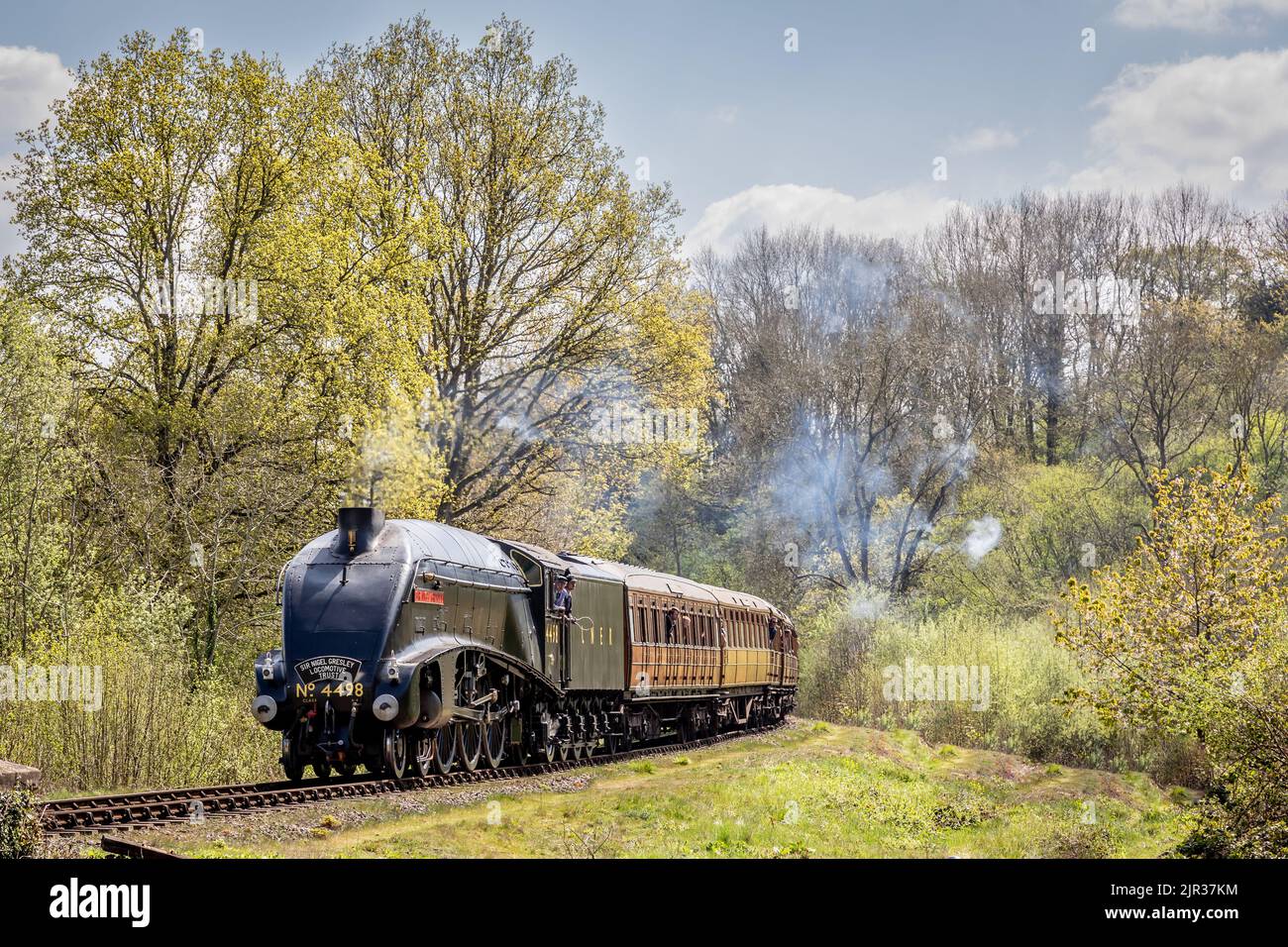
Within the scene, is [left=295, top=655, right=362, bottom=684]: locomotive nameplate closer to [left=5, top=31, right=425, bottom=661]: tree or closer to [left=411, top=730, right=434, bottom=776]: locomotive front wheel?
[left=411, top=730, right=434, bottom=776]: locomotive front wheel

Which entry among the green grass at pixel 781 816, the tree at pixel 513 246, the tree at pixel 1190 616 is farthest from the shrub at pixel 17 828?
the tree at pixel 513 246

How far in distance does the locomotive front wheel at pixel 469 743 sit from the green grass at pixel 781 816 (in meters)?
1.67

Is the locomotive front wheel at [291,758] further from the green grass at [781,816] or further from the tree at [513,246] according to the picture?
the tree at [513,246]

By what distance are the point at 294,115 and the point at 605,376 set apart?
1123 centimetres

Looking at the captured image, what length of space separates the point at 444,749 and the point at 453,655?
5.96 ft

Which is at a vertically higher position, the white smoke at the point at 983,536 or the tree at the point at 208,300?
the tree at the point at 208,300

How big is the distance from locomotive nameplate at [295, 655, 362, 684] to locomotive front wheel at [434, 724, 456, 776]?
2058 mm

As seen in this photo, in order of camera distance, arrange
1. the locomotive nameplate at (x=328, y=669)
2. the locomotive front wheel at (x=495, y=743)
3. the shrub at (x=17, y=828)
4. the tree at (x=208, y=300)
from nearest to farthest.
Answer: the shrub at (x=17, y=828), the locomotive nameplate at (x=328, y=669), the locomotive front wheel at (x=495, y=743), the tree at (x=208, y=300)

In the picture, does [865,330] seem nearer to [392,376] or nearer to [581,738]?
[392,376]

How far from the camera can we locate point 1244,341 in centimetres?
4478

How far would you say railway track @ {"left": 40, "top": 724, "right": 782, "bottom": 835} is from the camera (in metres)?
11.8

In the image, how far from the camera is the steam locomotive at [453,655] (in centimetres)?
1560

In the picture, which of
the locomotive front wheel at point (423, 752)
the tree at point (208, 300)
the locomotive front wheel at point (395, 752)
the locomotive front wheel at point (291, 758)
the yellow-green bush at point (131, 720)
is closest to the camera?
the locomotive front wheel at point (395, 752)
